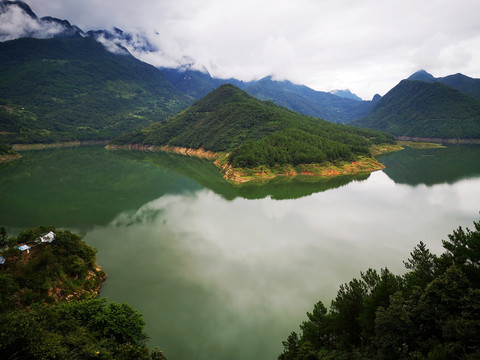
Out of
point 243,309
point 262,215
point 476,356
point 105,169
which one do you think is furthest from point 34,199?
point 476,356

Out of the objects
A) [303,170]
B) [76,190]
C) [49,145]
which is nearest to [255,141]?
[303,170]

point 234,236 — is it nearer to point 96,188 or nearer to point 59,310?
point 59,310

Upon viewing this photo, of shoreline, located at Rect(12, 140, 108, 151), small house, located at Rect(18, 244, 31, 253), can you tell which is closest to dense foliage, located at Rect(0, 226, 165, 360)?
small house, located at Rect(18, 244, 31, 253)

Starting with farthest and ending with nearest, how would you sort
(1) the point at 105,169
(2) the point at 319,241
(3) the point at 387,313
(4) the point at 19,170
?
(1) the point at 105,169 < (4) the point at 19,170 < (2) the point at 319,241 < (3) the point at 387,313

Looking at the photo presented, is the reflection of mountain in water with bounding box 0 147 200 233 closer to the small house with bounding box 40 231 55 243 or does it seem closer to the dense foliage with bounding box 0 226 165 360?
the small house with bounding box 40 231 55 243

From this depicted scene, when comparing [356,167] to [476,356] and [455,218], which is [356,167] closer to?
[455,218]
